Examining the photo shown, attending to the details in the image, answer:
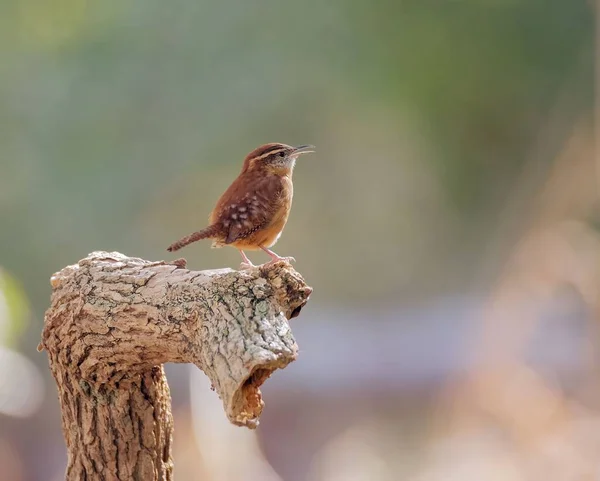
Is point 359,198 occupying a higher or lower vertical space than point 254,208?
higher

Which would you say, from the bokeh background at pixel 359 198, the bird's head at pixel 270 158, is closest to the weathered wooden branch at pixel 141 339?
the bird's head at pixel 270 158

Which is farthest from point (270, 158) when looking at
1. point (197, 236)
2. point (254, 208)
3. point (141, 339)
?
point (141, 339)

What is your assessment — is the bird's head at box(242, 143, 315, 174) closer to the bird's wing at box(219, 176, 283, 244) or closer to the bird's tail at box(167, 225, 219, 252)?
the bird's wing at box(219, 176, 283, 244)

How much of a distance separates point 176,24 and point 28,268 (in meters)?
1.70

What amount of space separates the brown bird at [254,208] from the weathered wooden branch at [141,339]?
0.70ft

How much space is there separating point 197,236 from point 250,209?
17 centimetres

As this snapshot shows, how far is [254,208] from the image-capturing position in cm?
170

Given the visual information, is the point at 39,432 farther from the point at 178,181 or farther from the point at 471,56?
the point at 471,56

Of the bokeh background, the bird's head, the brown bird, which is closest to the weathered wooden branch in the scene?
the brown bird

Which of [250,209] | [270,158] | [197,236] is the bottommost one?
[197,236]

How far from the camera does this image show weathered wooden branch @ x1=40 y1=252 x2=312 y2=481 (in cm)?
122

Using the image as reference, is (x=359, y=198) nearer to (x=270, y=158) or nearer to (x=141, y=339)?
(x=270, y=158)

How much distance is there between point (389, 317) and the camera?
5.92m

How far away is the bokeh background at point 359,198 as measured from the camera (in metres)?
4.10
